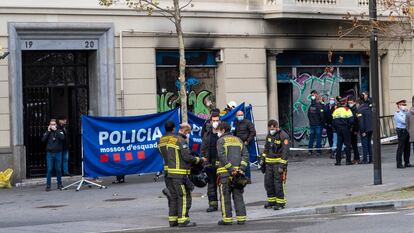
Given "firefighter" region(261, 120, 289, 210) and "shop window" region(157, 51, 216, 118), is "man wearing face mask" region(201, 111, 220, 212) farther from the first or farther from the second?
"shop window" region(157, 51, 216, 118)

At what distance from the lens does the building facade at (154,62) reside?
25.1 metres

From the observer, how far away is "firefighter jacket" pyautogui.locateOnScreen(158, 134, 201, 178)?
15.7 metres

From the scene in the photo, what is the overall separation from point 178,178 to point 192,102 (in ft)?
41.3

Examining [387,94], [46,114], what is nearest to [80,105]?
[46,114]

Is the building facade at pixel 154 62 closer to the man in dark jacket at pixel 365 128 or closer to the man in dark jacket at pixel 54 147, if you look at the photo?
the man in dark jacket at pixel 54 147

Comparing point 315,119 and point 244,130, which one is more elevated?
point 315,119

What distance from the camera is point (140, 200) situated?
20.2 metres

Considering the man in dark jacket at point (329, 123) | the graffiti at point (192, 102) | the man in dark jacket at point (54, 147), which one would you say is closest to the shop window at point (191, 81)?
the graffiti at point (192, 102)

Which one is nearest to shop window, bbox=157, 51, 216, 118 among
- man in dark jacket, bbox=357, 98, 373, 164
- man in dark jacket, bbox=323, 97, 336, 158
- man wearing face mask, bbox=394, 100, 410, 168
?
man in dark jacket, bbox=323, 97, 336, 158

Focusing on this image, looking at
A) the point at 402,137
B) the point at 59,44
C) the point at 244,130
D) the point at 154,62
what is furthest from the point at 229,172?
the point at 154,62

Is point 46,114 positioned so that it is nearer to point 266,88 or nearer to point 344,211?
point 266,88

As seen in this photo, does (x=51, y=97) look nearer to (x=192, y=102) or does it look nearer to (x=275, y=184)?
(x=192, y=102)

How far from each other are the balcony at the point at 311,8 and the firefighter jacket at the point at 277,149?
39.5 feet

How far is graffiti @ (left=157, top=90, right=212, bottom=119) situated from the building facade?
0.03 m
